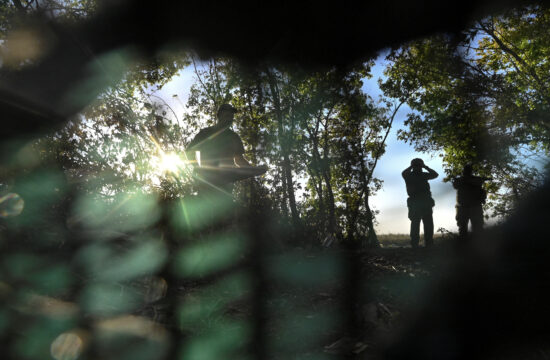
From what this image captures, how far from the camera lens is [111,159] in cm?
1175

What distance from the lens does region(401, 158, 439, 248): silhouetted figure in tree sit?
7.50 metres

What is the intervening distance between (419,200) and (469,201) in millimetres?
1071

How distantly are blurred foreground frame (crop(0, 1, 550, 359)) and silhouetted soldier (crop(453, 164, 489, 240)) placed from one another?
33.0 inches

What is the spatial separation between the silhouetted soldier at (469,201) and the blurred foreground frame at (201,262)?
2.75 feet

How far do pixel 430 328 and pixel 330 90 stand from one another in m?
14.1

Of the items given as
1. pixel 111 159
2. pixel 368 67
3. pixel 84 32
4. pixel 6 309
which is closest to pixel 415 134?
pixel 368 67

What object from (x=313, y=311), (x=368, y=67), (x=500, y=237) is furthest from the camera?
(x=368, y=67)

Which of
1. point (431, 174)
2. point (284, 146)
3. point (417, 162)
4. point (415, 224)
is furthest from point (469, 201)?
point (284, 146)

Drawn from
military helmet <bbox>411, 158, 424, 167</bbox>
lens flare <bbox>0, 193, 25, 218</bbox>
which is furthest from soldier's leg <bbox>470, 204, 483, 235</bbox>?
lens flare <bbox>0, 193, 25, 218</bbox>

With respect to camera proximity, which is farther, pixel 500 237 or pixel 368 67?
pixel 368 67

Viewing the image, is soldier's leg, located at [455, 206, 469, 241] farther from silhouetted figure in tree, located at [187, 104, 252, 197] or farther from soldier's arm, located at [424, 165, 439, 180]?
silhouetted figure in tree, located at [187, 104, 252, 197]

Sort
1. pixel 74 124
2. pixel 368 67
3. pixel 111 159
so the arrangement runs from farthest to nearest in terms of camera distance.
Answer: pixel 368 67 < pixel 111 159 < pixel 74 124

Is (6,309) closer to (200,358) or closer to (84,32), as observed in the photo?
(200,358)

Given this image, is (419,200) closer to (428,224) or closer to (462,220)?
(428,224)
